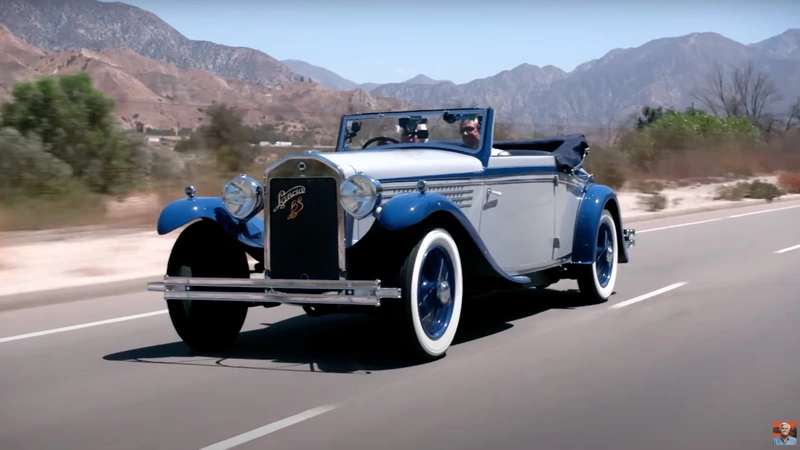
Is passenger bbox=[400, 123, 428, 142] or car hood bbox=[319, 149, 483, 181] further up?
passenger bbox=[400, 123, 428, 142]

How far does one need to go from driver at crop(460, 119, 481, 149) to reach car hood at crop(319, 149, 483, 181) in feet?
0.71

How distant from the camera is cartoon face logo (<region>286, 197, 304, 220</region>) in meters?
7.25


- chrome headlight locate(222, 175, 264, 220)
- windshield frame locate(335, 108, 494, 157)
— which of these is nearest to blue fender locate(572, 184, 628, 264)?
windshield frame locate(335, 108, 494, 157)

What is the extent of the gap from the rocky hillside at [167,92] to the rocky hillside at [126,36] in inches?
1031

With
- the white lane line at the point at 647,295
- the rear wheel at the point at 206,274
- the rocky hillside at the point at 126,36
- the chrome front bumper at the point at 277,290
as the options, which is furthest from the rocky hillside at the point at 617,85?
the chrome front bumper at the point at 277,290

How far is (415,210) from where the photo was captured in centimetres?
697

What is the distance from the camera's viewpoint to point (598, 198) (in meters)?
10.1

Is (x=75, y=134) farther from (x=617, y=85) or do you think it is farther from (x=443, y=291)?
(x=617, y=85)

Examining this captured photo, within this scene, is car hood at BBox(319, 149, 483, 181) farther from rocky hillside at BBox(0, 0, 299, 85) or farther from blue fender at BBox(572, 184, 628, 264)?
rocky hillside at BBox(0, 0, 299, 85)

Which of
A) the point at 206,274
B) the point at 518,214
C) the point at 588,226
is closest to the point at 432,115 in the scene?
the point at 518,214

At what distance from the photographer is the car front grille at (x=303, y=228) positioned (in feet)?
23.5

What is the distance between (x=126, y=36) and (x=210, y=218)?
120m

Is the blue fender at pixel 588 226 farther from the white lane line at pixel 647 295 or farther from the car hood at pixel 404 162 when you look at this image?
the car hood at pixel 404 162

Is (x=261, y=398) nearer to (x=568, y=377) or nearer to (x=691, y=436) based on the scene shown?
(x=568, y=377)
